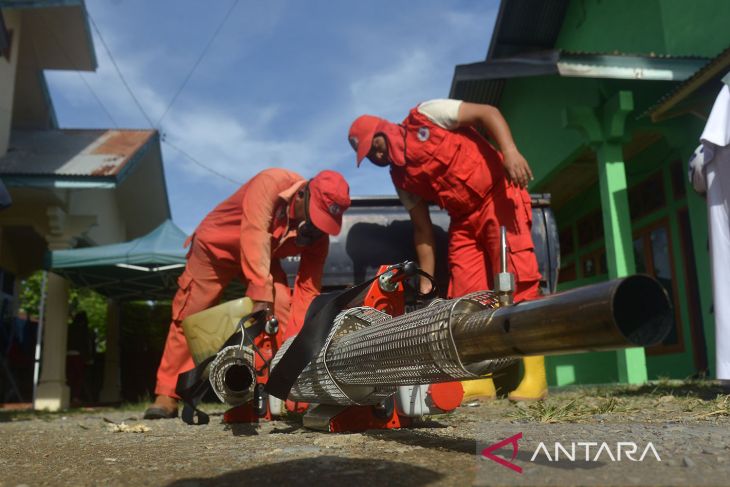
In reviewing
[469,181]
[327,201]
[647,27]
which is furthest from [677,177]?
[327,201]

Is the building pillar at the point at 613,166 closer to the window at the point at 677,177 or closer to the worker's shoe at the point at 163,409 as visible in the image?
the window at the point at 677,177

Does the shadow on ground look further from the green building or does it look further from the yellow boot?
the green building

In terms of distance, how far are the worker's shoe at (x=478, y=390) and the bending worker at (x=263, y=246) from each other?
1.05 m

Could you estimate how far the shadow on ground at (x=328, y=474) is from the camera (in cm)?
142

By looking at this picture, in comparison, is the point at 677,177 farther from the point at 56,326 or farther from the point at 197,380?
the point at 56,326

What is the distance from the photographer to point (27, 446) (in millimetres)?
2521

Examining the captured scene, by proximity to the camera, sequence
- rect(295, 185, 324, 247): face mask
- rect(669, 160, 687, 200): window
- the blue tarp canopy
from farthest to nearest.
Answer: the blue tarp canopy, rect(669, 160, 687, 200): window, rect(295, 185, 324, 247): face mask

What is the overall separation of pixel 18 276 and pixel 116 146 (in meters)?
4.12

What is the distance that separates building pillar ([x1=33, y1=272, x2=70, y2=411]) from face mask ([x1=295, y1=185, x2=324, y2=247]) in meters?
5.65

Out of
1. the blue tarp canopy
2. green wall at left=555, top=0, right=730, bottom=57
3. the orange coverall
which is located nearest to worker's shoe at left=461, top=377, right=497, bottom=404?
the orange coverall

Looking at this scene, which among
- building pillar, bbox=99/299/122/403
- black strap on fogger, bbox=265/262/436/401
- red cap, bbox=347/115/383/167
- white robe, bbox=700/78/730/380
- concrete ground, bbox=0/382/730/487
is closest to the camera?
concrete ground, bbox=0/382/730/487

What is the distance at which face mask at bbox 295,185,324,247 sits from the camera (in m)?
3.59

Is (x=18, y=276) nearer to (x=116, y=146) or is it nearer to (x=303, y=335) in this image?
(x=116, y=146)

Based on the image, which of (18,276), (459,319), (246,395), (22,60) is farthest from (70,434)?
(18,276)
